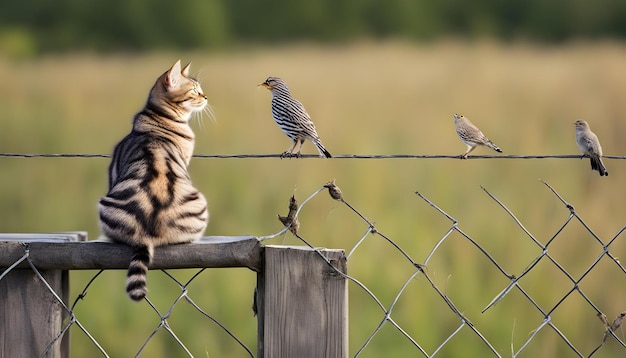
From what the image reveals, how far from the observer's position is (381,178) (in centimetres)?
728

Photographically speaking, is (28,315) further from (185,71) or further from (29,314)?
(185,71)

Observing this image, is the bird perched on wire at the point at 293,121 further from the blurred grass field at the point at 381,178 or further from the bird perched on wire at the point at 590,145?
the bird perched on wire at the point at 590,145

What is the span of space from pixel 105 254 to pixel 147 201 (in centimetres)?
40

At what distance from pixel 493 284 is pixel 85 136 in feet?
15.1

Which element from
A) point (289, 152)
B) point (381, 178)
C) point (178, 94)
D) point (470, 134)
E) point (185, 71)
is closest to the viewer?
point (178, 94)

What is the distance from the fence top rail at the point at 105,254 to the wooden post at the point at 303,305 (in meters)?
0.06

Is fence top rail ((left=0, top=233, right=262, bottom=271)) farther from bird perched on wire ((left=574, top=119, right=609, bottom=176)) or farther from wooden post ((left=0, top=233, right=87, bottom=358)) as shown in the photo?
bird perched on wire ((left=574, top=119, right=609, bottom=176))

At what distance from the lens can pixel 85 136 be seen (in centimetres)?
868

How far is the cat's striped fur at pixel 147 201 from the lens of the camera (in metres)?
2.03

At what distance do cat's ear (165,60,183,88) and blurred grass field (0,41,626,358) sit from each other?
20cm

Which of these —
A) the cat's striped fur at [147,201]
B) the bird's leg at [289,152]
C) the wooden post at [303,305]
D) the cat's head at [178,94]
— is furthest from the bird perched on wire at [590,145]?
the wooden post at [303,305]

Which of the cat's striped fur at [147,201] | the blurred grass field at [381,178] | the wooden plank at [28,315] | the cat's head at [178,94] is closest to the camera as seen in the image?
the wooden plank at [28,315]

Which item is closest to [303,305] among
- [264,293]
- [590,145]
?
[264,293]

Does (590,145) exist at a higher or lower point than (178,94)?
lower
